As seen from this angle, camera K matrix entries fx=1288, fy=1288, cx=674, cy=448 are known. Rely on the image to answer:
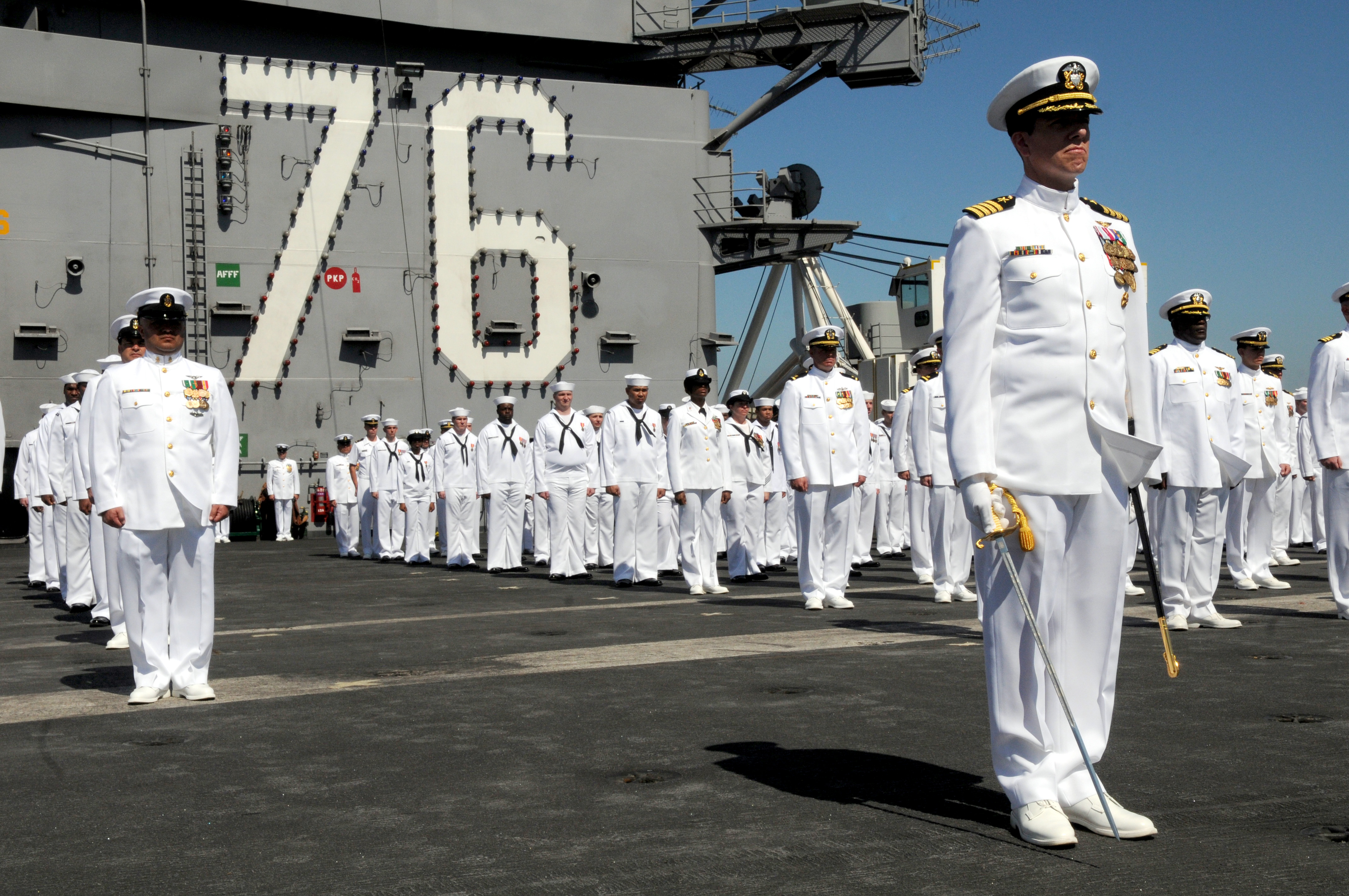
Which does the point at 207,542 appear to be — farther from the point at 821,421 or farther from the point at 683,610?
the point at 821,421

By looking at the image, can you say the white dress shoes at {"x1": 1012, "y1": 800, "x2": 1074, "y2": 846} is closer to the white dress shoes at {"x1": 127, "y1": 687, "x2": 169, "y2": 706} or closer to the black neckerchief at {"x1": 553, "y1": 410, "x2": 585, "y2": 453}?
the white dress shoes at {"x1": 127, "y1": 687, "x2": 169, "y2": 706}

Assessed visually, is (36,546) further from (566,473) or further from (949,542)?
(949,542)

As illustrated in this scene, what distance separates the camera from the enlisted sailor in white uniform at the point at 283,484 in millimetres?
22812

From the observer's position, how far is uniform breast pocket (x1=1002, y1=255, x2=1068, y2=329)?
12.7ft

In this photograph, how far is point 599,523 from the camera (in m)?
17.9

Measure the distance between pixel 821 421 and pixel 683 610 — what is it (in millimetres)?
1965

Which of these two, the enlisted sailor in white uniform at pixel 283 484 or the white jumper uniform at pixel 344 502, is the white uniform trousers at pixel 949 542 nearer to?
the white jumper uniform at pixel 344 502

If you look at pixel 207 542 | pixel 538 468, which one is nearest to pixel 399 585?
pixel 538 468

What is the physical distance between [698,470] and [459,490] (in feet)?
18.8

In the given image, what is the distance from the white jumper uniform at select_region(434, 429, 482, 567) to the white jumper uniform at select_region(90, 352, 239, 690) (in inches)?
419

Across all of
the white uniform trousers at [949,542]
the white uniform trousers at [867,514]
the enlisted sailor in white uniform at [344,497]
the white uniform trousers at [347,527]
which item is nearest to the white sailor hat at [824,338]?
the white uniform trousers at [949,542]

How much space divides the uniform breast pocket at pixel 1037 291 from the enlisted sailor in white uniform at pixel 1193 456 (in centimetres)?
532

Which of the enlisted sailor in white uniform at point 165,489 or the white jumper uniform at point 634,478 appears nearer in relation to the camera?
the enlisted sailor in white uniform at point 165,489

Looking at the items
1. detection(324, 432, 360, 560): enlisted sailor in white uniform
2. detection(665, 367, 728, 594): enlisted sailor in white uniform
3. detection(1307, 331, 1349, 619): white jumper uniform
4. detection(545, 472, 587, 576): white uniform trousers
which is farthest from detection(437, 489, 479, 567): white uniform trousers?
detection(1307, 331, 1349, 619): white jumper uniform
